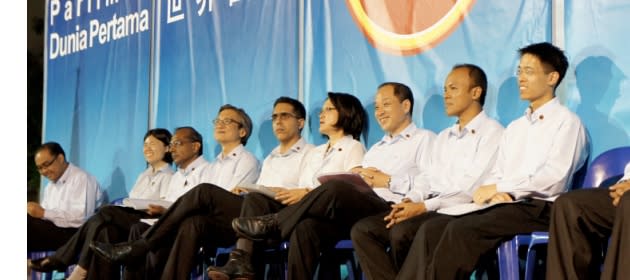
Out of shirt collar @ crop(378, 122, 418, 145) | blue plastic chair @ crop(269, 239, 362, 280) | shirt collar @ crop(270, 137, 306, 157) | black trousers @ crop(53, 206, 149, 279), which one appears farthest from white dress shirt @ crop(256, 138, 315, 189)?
blue plastic chair @ crop(269, 239, 362, 280)

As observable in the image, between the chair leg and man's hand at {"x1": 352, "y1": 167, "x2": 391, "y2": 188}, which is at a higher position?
man's hand at {"x1": 352, "y1": 167, "x2": 391, "y2": 188}

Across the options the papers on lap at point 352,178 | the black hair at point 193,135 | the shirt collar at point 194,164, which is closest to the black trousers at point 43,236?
the shirt collar at point 194,164

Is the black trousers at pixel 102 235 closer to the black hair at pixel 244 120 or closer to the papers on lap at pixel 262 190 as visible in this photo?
the black hair at pixel 244 120

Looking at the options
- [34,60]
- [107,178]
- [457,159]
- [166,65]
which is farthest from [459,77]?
[34,60]

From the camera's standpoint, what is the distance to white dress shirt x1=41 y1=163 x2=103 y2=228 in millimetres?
7418

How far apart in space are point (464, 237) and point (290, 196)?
1387 millimetres

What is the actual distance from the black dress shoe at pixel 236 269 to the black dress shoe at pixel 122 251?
2.49 feet

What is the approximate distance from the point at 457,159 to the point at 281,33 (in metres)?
2.15

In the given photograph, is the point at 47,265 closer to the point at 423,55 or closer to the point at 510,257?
the point at 423,55

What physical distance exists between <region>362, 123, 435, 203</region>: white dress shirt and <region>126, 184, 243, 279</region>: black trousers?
80cm

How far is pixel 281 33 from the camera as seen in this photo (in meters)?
6.61

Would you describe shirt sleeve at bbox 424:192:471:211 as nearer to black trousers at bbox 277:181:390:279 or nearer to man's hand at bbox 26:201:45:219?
black trousers at bbox 277:181:390:279

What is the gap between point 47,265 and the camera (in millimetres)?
6398

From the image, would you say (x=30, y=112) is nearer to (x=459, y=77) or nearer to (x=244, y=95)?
(x=244, y=95)
